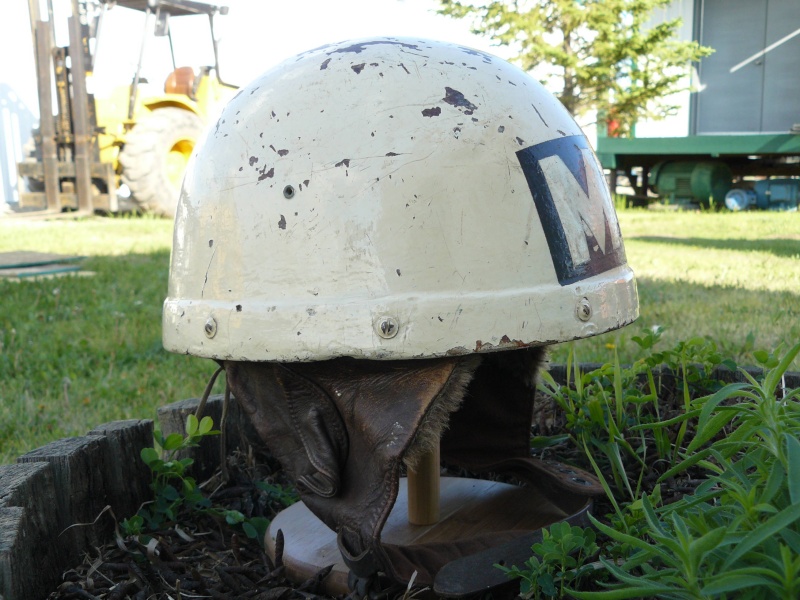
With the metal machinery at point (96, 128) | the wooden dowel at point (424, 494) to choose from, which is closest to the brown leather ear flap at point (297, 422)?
the wooden dowel at point (424, 494)

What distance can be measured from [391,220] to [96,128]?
1040cm

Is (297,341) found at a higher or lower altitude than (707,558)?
higher

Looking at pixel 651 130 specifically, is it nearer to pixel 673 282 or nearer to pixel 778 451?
pixel 673 282

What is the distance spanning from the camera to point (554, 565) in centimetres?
147

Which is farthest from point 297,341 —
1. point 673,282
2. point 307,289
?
point 673,282

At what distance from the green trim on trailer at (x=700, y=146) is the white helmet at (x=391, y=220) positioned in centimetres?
1130

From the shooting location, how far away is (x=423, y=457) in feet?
6.28

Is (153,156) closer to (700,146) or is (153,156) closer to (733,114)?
(700,146)

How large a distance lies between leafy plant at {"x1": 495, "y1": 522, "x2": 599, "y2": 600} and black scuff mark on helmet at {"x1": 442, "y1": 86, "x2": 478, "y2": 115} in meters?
0.77

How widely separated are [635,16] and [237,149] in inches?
475

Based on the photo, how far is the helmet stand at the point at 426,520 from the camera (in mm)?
1830

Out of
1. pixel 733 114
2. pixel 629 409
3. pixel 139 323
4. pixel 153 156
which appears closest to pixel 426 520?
pixel 629 409

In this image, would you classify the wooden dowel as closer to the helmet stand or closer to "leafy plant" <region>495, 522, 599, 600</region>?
the helmet stand

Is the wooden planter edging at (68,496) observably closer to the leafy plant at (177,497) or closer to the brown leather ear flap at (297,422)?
the leafy plant at (177,497)
